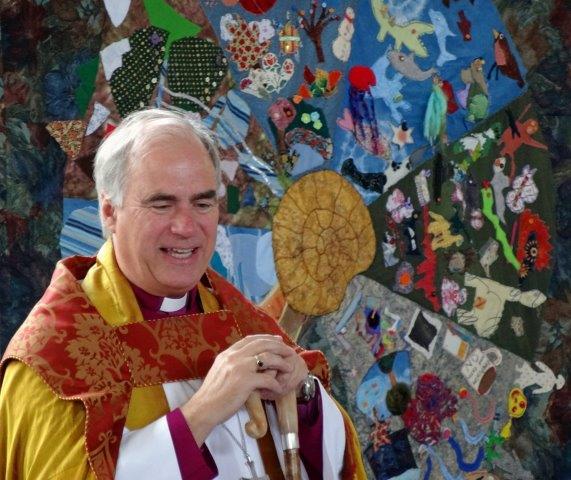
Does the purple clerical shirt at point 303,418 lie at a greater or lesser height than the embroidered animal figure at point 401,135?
greater

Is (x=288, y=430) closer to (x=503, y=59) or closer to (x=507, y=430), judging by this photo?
(x=507, y=430)

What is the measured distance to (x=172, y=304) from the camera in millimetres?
3111

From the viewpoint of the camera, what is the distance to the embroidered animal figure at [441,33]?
562 cm

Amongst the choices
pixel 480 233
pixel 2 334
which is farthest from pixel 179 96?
pixel 480 233

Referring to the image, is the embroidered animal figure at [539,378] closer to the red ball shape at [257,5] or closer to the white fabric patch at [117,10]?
the red ball shape at [257,5]

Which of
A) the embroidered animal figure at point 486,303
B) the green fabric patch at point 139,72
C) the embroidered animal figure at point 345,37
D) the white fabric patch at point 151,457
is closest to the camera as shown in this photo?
the white fabric patch at point 151,457

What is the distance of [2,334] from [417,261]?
227 cm

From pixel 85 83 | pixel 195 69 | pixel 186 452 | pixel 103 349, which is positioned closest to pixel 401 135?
pixel 195 69

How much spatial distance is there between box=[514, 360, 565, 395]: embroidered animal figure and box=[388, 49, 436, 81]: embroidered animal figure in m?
1.69

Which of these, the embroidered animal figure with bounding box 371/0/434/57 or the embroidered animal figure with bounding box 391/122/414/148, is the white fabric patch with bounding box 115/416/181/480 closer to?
the embroidered animal figure with bounding box 391/122/414/148

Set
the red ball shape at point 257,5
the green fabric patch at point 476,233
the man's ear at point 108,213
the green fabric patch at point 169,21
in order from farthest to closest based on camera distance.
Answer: the green fabric patch at point 476,233, the red ball shape at point 257,5, the green fabric patch at point 169,21, the man's ear at point 108,213

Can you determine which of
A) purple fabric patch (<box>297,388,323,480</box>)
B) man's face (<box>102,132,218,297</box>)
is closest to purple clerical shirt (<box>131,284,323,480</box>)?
purple fabric patch (<box>297,388,323,480</box>)

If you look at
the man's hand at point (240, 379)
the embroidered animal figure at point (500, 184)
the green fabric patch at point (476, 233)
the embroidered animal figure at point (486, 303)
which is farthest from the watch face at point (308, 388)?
the embroidered animal figure at point (500, 184)

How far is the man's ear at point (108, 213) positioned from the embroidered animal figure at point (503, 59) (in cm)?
331
